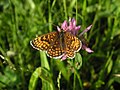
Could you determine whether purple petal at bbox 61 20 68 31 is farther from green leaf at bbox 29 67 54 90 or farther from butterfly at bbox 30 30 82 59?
green leaf at bbox 29 67 54 90

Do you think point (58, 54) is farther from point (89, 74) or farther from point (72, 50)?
point (89, 74)

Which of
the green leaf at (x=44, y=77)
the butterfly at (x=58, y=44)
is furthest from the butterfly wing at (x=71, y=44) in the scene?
the green leaf at (x=44, y=77)

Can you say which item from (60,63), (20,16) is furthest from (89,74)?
(20,16)

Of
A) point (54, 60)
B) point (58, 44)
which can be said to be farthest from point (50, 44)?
point (54, 60)

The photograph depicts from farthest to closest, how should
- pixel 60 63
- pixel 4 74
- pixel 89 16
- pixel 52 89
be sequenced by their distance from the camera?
1. pixel 89 16
2. pixel 4 74
3. pixel 60 63
4. pixel 52 89

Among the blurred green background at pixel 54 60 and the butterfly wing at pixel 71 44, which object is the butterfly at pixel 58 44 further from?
the blurred green background at pixel 54 60

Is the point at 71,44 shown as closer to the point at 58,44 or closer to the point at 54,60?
the point at 58,44

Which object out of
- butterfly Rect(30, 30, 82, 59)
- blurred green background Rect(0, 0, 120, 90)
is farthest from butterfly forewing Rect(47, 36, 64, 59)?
blurred green background Rect(0, 0, 120, 90)
